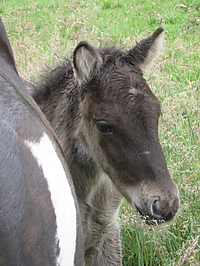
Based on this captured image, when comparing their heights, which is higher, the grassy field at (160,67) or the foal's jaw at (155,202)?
the foal's jaw at (155,202)

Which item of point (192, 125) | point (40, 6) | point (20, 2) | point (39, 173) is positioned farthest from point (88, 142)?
point (20, 2)

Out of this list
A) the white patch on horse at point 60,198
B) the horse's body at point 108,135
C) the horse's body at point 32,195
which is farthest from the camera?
the horse's body at point 108,135

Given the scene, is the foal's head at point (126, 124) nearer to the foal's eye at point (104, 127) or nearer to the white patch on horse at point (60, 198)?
the foal's eye at point (104, 127)

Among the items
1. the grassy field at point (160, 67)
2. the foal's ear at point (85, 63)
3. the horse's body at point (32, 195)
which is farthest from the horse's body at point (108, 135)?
the horse's body at point (32, 195)

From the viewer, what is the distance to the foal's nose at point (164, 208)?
96.3 inches

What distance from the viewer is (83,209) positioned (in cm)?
314

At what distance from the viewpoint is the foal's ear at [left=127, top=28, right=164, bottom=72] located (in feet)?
10.2

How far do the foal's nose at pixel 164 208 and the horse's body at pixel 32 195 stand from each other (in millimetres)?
989

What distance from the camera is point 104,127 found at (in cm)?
276

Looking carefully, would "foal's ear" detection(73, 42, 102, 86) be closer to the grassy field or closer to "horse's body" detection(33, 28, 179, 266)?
"horse's body" detection(33, 28, 179, 266)

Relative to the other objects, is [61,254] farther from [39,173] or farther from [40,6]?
[40,6]

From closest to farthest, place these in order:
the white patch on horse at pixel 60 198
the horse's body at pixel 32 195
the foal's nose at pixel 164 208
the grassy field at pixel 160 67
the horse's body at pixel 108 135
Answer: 1. the horse's body at pixel 32 195
2. the white patch on horse at pixel 60 198
3. the foal's nose at pixel 164 208
4. the horse's body at pixel 108 135
5. the grassy field at pixel 160 67

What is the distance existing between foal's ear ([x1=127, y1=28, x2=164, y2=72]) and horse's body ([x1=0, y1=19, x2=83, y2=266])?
1662 mm

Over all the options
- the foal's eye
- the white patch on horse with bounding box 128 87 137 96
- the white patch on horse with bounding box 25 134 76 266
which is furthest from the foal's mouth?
the white patch on horse with bounding box 25 134 76 266
